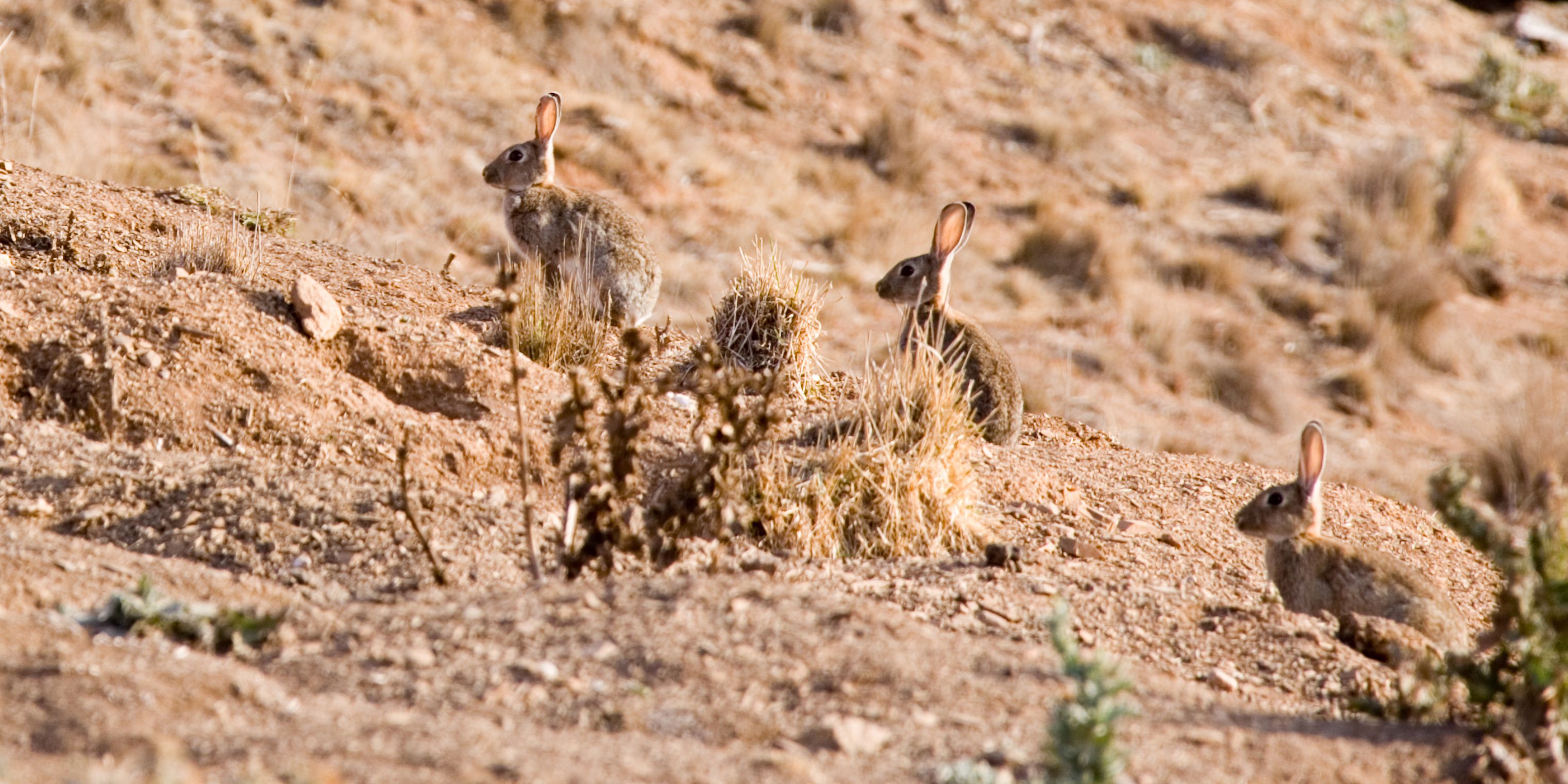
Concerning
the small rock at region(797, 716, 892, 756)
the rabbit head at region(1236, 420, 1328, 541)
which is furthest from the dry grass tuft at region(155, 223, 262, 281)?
the rabbit head at region(1236, 420, 1328, 541)

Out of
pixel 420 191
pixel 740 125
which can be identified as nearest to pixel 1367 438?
pixel 740 125

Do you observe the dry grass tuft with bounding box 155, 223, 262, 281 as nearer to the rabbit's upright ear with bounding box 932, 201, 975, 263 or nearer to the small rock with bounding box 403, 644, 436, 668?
the rabbit's upright ear with bounding box 932, 201, 975, 263

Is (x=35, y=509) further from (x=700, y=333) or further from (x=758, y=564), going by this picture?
(x=700, y=333)

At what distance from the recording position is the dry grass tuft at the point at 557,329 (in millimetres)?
6891

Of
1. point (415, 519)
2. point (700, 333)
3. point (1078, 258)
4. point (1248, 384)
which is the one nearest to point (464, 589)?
point (415, 519)

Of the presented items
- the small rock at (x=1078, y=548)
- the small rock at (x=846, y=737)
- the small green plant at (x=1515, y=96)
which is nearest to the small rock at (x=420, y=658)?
the small rock at (x=846, y=737)

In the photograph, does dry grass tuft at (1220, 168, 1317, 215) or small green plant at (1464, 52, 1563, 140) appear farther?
small green plant at (1464, 52, 1563, 140)

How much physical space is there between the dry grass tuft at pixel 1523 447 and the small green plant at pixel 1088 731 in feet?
28.2

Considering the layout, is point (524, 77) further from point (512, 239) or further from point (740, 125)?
point (512, 239)

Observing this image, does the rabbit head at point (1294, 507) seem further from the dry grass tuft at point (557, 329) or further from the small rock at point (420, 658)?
the small rock at point (420, 658)

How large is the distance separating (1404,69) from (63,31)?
16951 millimetres

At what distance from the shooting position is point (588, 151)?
14.5 meters

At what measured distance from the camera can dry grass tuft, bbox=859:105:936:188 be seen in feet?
54.1

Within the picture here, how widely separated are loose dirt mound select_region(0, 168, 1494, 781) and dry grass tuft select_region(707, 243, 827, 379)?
14.7 inches
